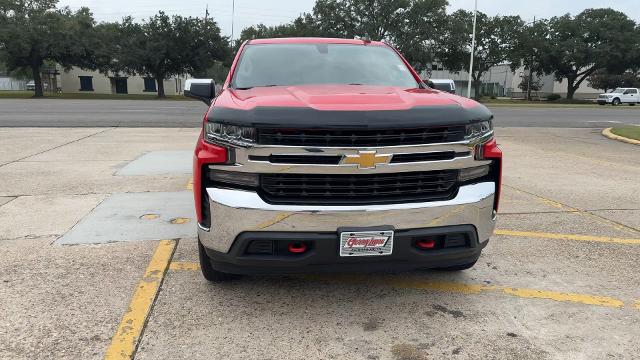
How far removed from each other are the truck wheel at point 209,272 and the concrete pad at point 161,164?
14.4 feet

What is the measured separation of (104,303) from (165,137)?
9.64 meters

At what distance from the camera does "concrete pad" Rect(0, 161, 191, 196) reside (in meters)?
6.38

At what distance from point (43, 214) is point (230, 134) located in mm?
3504

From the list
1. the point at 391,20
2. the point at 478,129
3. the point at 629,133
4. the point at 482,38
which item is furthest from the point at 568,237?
the point at 482,38

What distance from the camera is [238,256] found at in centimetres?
283

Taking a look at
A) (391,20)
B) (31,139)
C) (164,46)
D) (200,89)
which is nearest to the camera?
(200,89)

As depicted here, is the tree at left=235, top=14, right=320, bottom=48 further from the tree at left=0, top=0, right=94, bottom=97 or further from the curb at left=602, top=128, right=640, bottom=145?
the curb at left=602, top=128, right=640, bottom=145

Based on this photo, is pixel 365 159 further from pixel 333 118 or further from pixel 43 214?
pixel 43 214

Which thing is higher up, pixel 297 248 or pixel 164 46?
pixel 164 46

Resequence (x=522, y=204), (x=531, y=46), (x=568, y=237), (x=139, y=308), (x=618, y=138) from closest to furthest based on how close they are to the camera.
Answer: (x=139, y=308), (x=568, y=237), (x=522, y=204), (x=618, y=138), (x=531, y=46)

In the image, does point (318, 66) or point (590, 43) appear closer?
point (318, 66)

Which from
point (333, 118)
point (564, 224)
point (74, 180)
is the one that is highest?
point (333, 118)

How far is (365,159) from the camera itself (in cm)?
274

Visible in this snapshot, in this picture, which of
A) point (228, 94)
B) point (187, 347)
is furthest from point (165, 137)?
point (187, 347)
